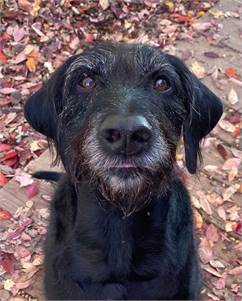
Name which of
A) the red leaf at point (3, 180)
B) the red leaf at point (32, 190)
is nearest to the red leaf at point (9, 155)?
the red leaf at point (3, 180)

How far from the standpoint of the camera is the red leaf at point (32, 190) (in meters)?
4.72

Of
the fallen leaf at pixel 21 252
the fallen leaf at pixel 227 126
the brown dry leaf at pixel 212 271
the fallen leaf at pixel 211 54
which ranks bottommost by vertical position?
the fallen leaf at pixel 21 252

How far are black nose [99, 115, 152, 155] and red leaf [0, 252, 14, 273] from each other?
173 cm

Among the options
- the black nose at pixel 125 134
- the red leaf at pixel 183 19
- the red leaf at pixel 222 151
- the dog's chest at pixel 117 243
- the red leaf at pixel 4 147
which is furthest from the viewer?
the red leaf at pixel 183 19

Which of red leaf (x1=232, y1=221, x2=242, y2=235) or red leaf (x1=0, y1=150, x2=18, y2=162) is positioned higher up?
red leaf (x1=0, y1=150, x2=18, y2=162)

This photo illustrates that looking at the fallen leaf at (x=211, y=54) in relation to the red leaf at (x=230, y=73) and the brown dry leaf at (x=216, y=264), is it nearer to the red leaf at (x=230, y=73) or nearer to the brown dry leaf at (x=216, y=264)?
the red leaf at (x=230, y=73)

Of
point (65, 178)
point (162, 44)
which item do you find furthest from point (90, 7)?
point (65, 178)

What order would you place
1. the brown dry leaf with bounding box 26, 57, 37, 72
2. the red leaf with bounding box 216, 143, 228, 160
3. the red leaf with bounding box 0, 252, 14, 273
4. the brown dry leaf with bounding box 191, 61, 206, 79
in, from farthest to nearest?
the brown dry leaf with bounding box 26, 57, 37, 72 < the brown dry leaf with bounding box 191, 61, 206, 79 < the red leaf with bounding box 216, 143, 228, 160 < the red leaf with bounding box 0, 252, 14, 273

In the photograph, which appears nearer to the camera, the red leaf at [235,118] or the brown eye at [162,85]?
the brown eye at [162,85]

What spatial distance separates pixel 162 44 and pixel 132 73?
2.69 metres

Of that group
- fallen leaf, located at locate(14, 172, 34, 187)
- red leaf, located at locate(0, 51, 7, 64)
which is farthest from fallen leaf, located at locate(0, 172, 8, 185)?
red leaf, located at locate(0, 51, 7, 64)

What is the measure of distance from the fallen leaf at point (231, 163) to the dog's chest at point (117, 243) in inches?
66.0

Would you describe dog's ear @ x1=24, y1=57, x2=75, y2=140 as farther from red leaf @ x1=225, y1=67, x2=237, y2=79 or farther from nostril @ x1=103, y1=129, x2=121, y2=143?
red leaf @ x1=225, y1=67, x2=237, y2=79

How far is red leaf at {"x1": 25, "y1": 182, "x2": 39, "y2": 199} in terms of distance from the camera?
472cm
